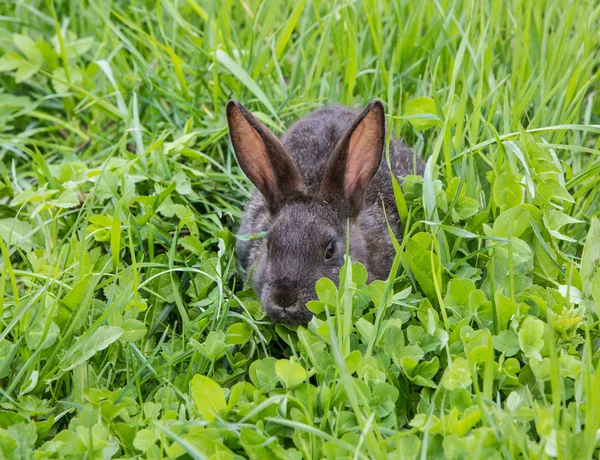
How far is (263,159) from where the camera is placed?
4.84 m

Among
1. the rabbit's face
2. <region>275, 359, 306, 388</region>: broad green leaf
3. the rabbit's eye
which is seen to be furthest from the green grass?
the rabbit's eye

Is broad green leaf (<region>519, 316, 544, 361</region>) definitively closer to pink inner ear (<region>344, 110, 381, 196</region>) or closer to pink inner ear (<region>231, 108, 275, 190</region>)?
pink inner ear (<region>344, 110, 381, 196</region>)

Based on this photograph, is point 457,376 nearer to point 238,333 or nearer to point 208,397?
point 208,397

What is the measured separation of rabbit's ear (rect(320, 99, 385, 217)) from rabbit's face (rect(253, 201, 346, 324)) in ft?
0.46

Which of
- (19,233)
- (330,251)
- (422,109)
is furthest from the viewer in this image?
(19,233)

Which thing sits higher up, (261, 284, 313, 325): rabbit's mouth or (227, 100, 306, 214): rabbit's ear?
(227, 100, 306, 214): rabbit's ear

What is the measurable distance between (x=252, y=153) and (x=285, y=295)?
37.8 inches

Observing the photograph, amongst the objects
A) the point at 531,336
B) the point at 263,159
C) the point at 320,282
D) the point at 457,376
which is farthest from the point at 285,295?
the point at 531,336

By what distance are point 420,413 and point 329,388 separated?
0.42 m

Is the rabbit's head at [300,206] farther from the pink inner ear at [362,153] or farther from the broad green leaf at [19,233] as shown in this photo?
the broad green leaf at [19,233]

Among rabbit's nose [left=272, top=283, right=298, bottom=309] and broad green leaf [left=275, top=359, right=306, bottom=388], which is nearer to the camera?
broad green leaf [left=275, top=359, right=306, bottom=388]

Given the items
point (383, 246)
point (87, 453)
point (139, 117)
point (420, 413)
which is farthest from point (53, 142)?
point (420, 413)

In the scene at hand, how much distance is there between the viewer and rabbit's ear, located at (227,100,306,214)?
4.67 metres

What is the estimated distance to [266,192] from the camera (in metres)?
4.96
